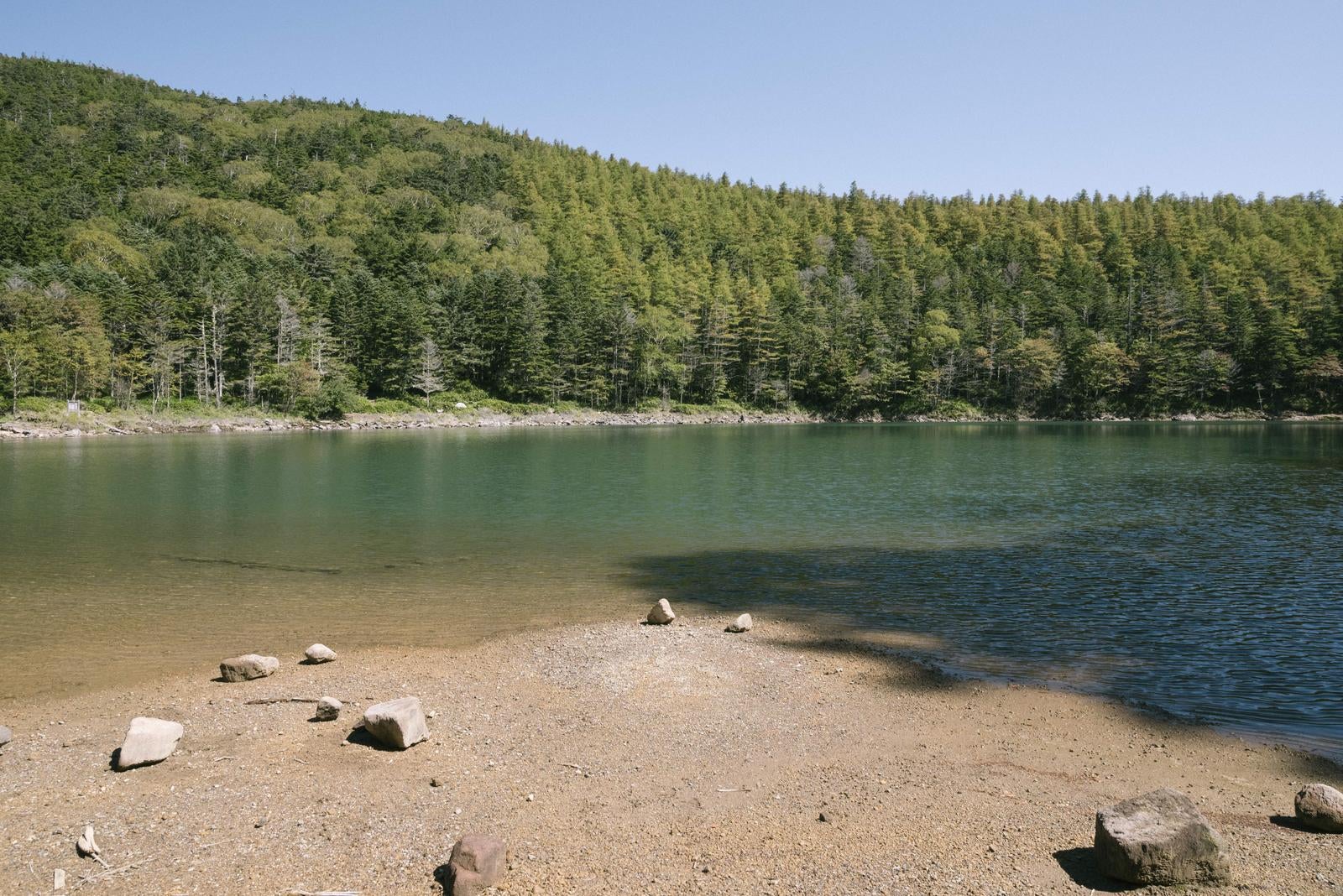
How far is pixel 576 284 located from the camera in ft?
381

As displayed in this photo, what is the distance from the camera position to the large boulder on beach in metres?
5.57

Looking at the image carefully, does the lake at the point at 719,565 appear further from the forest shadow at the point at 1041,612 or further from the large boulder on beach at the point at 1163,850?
the large boulder on beach at the point at 1163,850

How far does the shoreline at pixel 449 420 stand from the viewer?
2601 inches

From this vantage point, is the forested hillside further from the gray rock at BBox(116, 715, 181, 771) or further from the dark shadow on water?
the dark shadow on water

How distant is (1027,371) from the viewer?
370 feet

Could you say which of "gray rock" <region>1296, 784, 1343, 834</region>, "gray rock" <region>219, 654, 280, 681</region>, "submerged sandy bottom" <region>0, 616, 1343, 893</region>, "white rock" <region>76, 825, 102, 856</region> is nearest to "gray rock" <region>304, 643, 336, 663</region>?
"submerged sandy bottom" <region>0, 616, 1343, 893</region>

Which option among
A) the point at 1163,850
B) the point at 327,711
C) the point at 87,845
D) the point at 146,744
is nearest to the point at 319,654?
the point at 327,711

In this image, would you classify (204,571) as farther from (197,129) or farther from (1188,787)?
(197,129)

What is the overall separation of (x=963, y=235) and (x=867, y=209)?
2271cm

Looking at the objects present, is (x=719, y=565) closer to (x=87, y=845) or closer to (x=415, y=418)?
(x=87, y=845)

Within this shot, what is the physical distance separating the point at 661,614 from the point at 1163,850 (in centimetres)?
840

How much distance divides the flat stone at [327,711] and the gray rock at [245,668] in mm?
2055

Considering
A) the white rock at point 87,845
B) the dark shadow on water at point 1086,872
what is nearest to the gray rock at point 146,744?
the white rock at point 87,845

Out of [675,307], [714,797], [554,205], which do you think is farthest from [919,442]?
[554,205]
